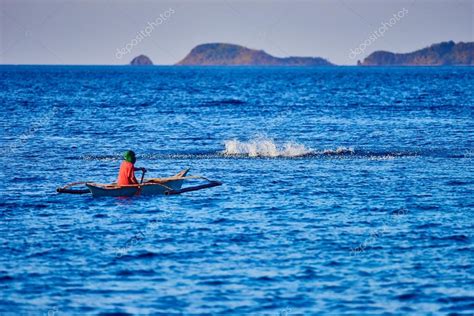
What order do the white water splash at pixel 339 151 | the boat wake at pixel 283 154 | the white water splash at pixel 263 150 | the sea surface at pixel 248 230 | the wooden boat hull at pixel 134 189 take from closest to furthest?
the sea surface at pixel 248 230, the wooden boat hull at pixel 134 189, the boat wake at pixel 283 154, the white water splash at pixel 263 150, the white water splash at pixel 339 151

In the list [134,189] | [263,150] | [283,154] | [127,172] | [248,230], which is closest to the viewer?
[248,230]

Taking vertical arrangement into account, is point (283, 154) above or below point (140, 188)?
above

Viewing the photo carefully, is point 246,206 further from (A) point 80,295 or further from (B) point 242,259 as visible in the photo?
(A) point 80,295

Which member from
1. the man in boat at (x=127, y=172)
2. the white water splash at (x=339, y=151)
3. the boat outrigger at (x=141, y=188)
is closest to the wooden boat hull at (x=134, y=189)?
the boat outrigger at (x=141, y=188)

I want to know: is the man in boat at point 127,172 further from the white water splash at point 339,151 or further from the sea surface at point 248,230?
the white water splash at point 339,151

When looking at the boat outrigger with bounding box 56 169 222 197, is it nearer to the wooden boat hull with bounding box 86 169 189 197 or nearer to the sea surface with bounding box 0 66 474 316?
the wooden boat hull with bounding box 86 169 189 197

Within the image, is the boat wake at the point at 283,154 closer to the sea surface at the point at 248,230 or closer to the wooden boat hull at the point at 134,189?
the sea surface at the point at 248,230

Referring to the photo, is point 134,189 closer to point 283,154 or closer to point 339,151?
point 283,154

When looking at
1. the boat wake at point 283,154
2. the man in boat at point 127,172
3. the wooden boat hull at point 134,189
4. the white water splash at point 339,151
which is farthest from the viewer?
the white water splash at point 339,151

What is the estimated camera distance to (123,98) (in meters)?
84.9

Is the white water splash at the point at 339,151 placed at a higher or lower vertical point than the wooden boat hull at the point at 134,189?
higher

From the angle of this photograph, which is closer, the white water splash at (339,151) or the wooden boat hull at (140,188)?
the wooden boat hull at (140,188)

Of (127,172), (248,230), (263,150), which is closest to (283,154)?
(263,150)

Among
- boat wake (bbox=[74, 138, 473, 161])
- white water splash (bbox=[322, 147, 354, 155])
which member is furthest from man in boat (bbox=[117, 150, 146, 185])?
white water splash (bbox=[322, 147, 354, 155])
